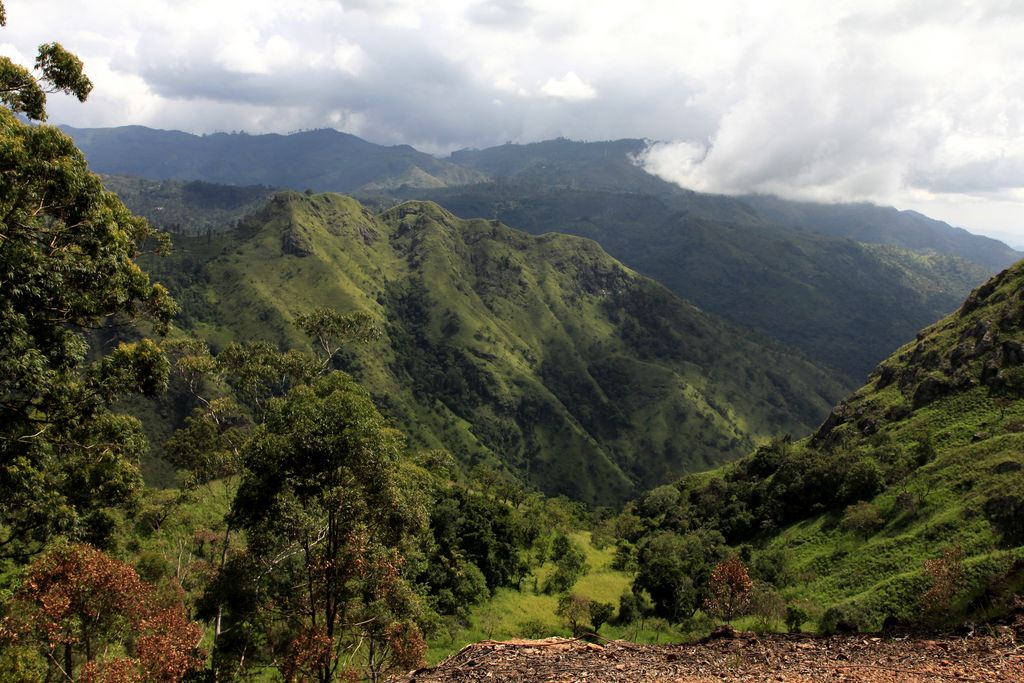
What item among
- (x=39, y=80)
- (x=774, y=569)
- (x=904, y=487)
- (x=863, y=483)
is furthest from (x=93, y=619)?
(x=863, y=483)

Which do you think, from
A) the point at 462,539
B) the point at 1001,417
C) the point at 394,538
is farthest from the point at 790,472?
the point at 394,538

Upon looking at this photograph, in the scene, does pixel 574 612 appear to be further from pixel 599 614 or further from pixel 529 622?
pixel 529 622

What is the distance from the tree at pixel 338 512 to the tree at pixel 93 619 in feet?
13.6

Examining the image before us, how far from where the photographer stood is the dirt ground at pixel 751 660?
447 inches

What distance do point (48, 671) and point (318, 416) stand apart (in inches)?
404

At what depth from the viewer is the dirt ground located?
11344 mm

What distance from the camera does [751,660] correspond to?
1283 cm

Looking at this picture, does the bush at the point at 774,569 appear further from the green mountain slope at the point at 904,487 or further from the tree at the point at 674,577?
the tree at the point at 674,577

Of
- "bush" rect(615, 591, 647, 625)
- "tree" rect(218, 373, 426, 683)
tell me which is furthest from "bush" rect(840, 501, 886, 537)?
"tree" rect(218, 373, 426, 683)

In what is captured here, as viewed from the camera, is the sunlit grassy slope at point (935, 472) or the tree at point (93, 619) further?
the sunlit grassy slope at point (935, 472)

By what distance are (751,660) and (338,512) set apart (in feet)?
46.0

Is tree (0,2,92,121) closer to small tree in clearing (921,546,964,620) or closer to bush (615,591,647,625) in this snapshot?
small tree in clearing (921,546,964,620)

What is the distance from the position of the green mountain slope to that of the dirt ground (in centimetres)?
198

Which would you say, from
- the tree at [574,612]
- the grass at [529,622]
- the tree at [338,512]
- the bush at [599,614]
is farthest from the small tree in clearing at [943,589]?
the bush at [599,614]
